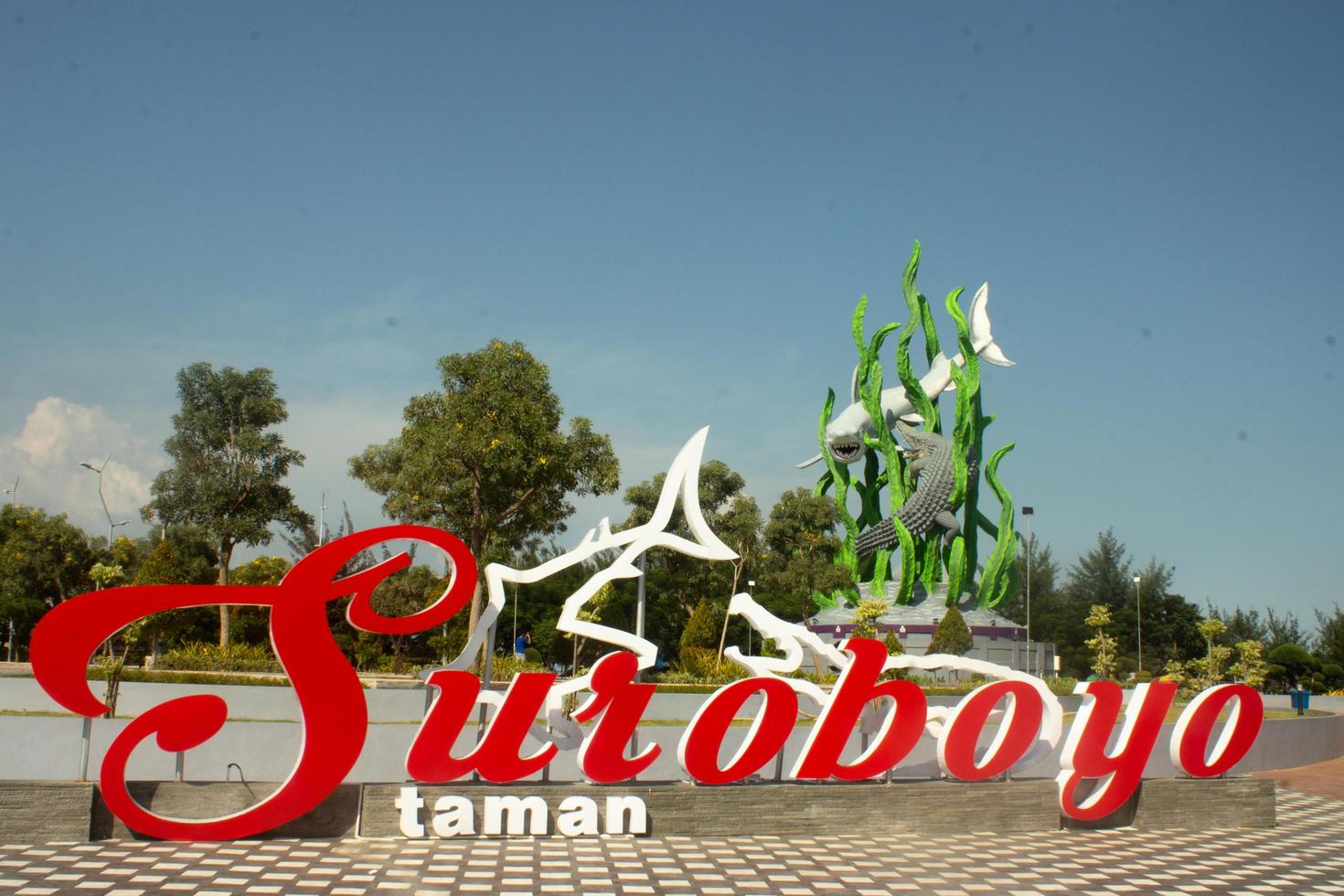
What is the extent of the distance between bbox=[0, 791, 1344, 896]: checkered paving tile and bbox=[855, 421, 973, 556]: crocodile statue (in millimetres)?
31486

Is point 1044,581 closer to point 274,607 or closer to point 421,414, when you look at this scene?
point 421,414

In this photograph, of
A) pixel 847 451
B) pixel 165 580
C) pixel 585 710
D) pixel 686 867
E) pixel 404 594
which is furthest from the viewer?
pixel 847 451

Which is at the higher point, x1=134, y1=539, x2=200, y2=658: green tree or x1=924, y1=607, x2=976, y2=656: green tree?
x1=134, y1=539, x2=200, y2=658: green tree

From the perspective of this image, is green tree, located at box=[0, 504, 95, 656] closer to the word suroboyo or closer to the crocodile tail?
the crocodile tail

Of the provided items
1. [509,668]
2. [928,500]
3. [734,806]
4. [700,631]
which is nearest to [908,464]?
[928,500]

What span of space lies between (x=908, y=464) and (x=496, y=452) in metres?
21.9

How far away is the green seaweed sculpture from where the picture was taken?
4616 centimetres

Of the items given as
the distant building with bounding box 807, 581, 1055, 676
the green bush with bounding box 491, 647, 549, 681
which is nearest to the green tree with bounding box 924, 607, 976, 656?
the distant building with bounding box 807, 581, 1055, 676

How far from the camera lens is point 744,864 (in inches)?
470

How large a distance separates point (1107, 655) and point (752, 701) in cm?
857

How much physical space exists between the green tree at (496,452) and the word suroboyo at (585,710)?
54.3 ft

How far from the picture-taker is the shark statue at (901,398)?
1864 inches

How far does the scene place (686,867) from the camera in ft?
38.3

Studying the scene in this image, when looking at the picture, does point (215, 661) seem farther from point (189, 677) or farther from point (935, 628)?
point (935, 628)
